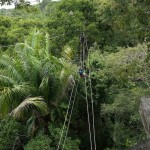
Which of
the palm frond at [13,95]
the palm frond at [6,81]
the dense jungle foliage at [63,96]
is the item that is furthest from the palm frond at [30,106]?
the palm frond at [6,81]

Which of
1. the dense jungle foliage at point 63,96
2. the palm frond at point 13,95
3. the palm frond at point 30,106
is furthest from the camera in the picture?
the dense jungle foliage at point 63,96

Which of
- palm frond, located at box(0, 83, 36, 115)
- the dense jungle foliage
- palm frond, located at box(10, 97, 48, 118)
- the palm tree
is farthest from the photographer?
the palm tree

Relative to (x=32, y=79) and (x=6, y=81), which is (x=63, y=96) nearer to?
(x=32, y=79)

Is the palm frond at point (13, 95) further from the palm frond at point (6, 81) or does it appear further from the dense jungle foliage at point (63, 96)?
the palm frond at point (6, 81)

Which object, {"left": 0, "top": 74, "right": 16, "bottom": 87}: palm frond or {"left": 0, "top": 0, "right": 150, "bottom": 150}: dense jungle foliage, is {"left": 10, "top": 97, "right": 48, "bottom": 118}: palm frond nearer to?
{"left": 0, "top": 0, "right": 150, "bottom": 150}: dense jungle foliage

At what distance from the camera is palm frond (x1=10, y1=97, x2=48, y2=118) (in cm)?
956

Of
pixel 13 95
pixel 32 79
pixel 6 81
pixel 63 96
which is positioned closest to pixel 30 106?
pixel 13 95

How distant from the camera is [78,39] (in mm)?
14914

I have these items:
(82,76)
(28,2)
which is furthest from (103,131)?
(28,2)

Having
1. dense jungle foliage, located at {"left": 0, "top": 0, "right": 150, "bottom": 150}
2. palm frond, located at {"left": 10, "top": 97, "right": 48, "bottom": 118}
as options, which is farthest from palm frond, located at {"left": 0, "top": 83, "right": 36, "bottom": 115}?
palm frond, located at {"left": 10, "top": 97, "right": 48, "bottom": 118}

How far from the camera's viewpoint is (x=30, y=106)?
10.3 m

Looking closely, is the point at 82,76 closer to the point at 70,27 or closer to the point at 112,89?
the point at 112,89

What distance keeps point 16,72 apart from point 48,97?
1.24 meters

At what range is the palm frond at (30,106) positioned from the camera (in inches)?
376
